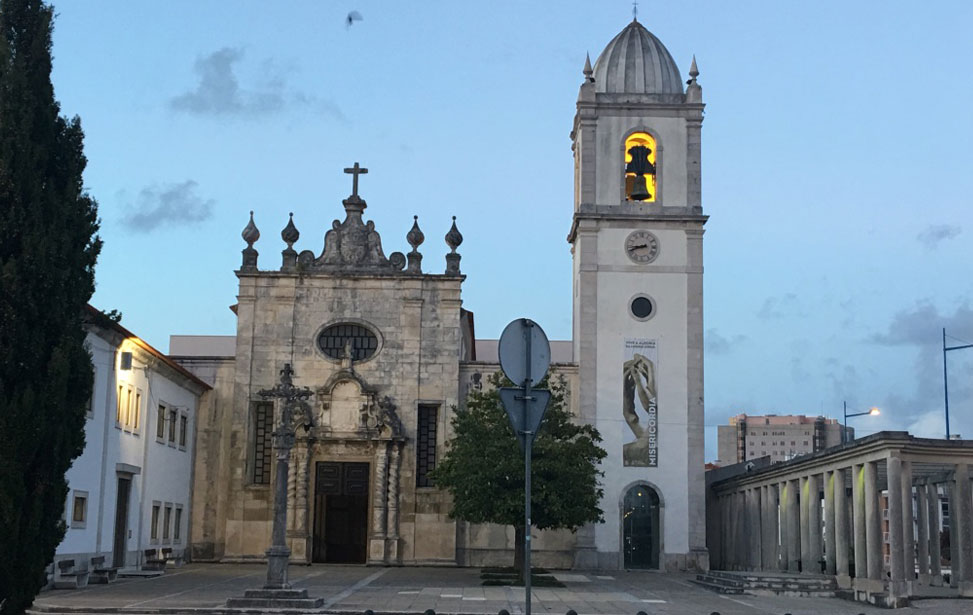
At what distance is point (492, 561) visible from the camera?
4534cm

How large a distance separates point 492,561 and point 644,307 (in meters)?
10.8

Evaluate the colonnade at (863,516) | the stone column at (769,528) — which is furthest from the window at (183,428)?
the stone column at (769,528)

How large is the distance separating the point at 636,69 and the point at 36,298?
32.8m

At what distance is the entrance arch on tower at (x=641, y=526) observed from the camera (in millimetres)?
45531

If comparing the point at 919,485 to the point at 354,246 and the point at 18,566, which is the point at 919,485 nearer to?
the point at 354,246

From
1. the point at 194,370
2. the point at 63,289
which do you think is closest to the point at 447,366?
the point at 194,370

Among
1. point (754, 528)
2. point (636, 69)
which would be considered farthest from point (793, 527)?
point (636, 69)

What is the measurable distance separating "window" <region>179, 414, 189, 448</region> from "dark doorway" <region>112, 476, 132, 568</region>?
630cm

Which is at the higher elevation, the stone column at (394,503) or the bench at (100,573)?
the stone column at (394,503)

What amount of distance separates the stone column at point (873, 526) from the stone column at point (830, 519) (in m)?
3.74

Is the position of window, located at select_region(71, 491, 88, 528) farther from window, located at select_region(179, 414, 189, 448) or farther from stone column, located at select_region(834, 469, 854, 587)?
stone column, located at select_region(834, 469, 854, 587)

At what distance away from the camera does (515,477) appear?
36000mm

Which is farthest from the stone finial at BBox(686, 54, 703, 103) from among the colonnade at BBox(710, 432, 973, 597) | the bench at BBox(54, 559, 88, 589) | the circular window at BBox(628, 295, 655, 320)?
the bench at BBox(54, 559, 88, 589)

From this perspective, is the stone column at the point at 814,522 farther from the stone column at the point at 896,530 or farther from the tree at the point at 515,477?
the stone column at the point at 896,530
